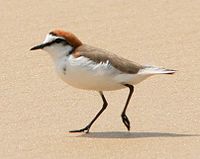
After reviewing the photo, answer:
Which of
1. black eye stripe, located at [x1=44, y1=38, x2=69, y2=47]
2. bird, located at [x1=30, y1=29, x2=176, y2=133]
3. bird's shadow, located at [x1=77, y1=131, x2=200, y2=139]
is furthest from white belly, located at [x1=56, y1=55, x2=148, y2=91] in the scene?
bird's shadow, located at [x1=77, y1=131, x2=200, y2=139]

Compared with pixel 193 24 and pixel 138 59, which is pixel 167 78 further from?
pixel 193 24

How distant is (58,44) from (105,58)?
0.41 m

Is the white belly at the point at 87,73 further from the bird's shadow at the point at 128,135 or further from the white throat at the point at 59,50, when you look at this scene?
the bird's shadow at the point at 128,135

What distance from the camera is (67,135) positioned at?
699 centimetres

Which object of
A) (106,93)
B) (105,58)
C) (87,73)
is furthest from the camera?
(106,93)

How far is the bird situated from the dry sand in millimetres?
268

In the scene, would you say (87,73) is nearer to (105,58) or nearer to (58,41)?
(105,58)

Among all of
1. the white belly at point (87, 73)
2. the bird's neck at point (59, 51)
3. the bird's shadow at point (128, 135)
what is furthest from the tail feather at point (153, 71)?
the bird's neck at point (59, 51)

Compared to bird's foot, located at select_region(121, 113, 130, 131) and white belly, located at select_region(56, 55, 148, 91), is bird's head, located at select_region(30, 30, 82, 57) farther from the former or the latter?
bird's foot, located at select_region(121, 113, 130, 131)

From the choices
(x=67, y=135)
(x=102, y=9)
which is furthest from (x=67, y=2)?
(x=67, y=135)

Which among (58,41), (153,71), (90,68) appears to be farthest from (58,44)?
(153,71)

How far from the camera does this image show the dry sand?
21.8ft

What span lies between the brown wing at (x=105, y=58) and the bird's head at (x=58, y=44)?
2.8 inches

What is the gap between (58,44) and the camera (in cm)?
715
